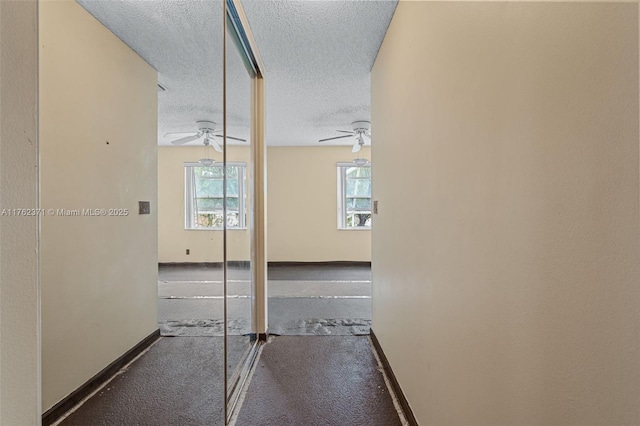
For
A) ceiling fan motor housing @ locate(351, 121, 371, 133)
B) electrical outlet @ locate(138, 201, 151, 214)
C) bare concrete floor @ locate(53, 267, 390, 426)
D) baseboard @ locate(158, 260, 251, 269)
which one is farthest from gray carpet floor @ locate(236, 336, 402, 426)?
ceiling fan motor housing @ locate(351, 121, 371, 133)

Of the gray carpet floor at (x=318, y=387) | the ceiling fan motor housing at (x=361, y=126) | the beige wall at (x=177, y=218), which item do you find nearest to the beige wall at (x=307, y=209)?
the ceiling fan motor housing at (x=361, y=126)

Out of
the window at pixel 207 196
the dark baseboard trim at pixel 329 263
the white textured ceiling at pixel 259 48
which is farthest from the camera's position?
the dark baseboard trim at pixel 329 263

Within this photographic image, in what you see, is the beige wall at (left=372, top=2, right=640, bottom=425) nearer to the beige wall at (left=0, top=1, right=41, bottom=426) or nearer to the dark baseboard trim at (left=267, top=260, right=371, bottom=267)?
the beige wall at (left=0, top=1, right=41, bottom=426)

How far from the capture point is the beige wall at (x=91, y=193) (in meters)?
0.64

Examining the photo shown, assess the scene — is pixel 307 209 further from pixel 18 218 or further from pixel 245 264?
pixel 18 218

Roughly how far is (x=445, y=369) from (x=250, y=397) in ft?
4.26

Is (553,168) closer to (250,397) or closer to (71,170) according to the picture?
(71,170)

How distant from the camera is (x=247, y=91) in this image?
7.96 feet

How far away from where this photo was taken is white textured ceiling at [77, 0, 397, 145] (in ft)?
3.78

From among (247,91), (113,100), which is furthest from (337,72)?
(113,100)

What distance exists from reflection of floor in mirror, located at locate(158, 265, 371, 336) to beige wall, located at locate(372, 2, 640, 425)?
3.29 ft

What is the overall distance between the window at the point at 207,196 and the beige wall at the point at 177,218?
0.04 meters

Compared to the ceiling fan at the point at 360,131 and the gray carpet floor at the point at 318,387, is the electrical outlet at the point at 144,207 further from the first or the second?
the ceiling fan at the point at 360,131

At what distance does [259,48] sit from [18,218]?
2.18 meters
